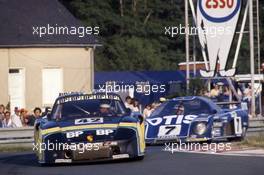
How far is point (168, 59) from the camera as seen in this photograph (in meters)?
59.2

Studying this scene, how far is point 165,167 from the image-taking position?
15055 millimetres

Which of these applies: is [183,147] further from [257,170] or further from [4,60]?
[4,60]

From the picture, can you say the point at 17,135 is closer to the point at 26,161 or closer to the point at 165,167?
the point at 26,161

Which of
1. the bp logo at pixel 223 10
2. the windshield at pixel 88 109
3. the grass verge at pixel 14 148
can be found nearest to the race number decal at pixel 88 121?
the windshield at pixel 88 109

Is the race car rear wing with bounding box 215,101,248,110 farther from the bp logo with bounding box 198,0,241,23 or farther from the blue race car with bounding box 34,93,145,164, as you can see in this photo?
the bp logo with bounding box 198,0,241,23

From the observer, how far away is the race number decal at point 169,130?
21469 mm

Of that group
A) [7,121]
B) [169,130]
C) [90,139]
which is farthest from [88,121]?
[7,121]

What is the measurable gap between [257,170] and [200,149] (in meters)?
4.89

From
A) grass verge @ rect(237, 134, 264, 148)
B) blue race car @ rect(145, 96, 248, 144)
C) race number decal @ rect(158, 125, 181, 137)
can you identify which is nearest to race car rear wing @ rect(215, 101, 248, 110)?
blue race car @ rect(145, 96, 248, 144)

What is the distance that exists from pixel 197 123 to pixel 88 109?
179 inches

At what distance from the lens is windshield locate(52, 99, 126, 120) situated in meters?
17.2

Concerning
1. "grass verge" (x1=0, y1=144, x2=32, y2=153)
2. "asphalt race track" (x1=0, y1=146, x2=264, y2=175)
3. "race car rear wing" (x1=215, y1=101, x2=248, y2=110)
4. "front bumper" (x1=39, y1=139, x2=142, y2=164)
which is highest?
"race car rear wing" (x1=215, y1=101, x2=248, y2=110)

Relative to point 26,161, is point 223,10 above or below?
above

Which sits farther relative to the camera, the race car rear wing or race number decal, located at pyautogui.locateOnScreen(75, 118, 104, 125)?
the race car rear wing
